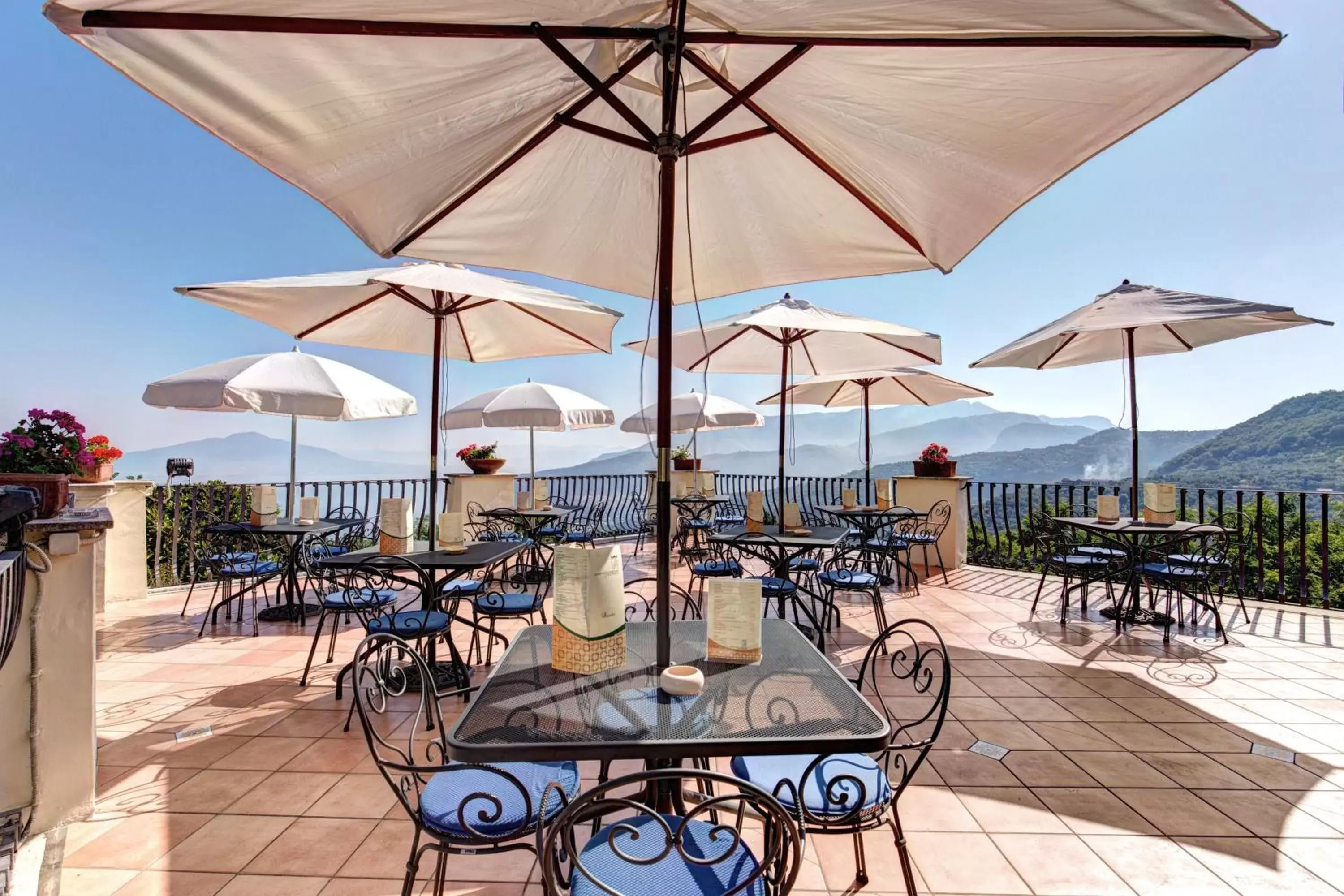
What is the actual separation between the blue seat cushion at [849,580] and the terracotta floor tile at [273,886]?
309cm

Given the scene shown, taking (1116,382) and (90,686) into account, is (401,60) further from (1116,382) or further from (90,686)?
(1116,382)

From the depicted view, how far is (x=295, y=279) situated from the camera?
13.6ft

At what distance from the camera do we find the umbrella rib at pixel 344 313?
4266 mm

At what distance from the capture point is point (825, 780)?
1.56 m

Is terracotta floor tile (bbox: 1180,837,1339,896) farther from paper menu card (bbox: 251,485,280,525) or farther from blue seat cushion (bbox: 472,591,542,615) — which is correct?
paper menu card (bbox: 251,485,280,525)

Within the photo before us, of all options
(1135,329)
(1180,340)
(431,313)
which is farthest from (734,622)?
(1180,340)

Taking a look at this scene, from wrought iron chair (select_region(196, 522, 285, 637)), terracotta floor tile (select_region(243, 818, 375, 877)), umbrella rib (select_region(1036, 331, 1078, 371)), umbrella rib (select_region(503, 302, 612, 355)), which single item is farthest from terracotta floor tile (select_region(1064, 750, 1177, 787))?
wrought iron chair (select_region(196, 522, 285, 637))

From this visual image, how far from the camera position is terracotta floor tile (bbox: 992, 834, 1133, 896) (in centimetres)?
178

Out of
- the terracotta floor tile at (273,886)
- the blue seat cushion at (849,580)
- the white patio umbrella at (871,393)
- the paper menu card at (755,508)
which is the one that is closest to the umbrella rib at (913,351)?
the white patio umbrella at (871,393)

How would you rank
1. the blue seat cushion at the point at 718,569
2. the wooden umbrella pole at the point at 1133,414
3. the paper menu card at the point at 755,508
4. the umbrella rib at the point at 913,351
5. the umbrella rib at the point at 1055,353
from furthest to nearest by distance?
the umbrella rib at the point at 1055,353 < the wooden umbrella pole at the point at 1133,414 < the umbrella rib at the point at 913,351 < the paper menu card at the point at 755,508 < the blue seat cushion at the point at 718,569

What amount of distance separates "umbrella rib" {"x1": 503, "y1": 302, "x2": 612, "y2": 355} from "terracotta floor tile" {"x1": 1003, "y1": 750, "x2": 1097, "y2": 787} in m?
3.94

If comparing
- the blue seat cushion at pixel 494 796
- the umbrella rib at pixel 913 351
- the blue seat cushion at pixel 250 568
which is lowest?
the blue seat cushion at pixel 250 568

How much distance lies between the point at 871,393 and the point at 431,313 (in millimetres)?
5834

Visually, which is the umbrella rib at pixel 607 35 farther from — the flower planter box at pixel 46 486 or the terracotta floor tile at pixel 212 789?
the terracotta floor tile at pixel 212 789
